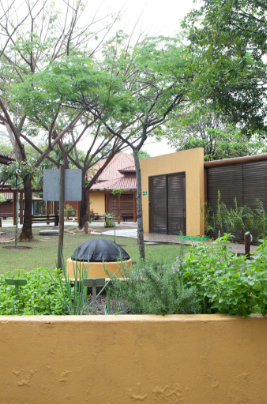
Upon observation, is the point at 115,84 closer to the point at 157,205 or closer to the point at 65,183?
the point at 65,183

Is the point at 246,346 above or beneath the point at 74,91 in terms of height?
beneath

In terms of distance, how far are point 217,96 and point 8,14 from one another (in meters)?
7.40

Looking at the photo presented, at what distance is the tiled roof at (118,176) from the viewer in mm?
27405

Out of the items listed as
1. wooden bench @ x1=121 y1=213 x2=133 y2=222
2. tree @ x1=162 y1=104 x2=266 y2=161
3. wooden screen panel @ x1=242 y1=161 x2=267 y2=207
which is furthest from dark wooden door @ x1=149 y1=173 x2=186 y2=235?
wooden bench @ x1=121 y1=213 x2=133 y2=222

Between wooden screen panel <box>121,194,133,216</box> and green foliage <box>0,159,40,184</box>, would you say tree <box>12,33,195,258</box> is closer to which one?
green foliage <box>0,159,40,184</box>

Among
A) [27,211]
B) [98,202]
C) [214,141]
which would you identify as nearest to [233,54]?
[27,211]

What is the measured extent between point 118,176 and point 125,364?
2926cm

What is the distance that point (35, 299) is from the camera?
2900 millimetres

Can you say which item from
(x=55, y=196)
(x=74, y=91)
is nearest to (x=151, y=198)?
(x=74, y=91)

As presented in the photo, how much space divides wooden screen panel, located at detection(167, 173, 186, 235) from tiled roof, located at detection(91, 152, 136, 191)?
10953mm

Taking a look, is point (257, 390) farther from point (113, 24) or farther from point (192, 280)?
point (113, 24)

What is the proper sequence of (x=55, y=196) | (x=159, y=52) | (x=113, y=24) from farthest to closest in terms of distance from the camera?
(x=113, y=24)
(x=159, y=52)
(x=55, y=196)

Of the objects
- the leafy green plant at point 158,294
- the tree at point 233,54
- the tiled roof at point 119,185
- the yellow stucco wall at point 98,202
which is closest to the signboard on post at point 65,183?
the leafy green plant at point 158,294

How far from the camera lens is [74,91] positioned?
844 centimetres
